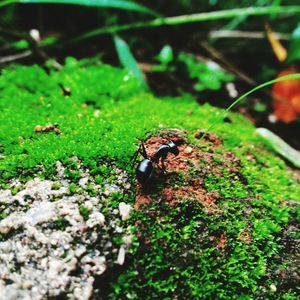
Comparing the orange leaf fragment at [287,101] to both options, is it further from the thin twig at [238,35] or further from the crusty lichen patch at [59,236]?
the crusty lichen patch at [59,236]

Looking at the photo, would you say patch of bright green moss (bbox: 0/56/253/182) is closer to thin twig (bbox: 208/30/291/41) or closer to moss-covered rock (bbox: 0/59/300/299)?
moss-covered rock (bbox: 0/59/300/299)

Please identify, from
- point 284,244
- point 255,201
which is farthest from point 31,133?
point 284,244

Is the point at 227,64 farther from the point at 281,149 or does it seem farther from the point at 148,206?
the point at 148,206

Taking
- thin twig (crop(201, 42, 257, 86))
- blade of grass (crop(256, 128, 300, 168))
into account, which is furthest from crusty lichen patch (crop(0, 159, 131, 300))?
thin twig (crop(201, 42, 257, 86))

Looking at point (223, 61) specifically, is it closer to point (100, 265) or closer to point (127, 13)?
point (127, 13)

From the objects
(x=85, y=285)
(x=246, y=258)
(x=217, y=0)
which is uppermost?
(x=217, y=0)

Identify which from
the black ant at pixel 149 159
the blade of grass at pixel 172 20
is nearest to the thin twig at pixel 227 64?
the blade of grass at pixel 172 20
